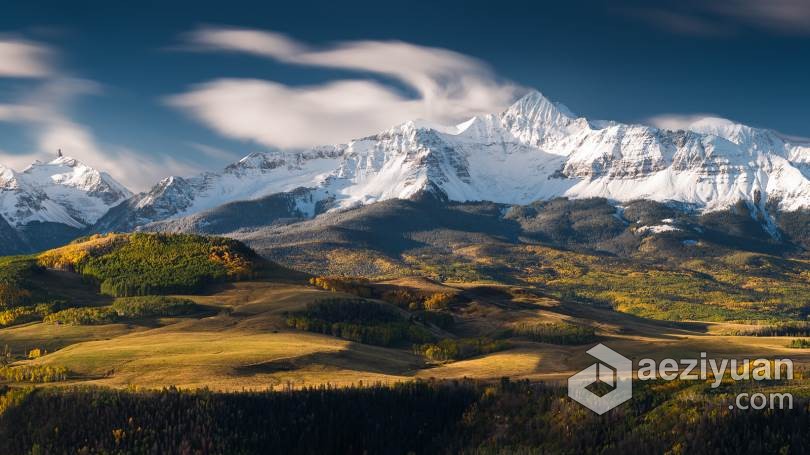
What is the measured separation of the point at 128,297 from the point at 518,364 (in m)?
78.4

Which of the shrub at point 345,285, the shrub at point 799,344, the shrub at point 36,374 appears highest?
the shrub at point 345,285

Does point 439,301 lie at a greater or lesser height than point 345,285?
lesser

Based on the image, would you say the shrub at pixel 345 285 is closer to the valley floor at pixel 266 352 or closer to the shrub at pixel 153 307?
the valley floor at pixel 266 352

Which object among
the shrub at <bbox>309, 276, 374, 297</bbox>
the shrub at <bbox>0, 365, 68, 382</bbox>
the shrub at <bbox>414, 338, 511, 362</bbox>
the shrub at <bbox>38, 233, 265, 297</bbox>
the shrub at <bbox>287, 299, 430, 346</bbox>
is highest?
the shrub at <bbox>38, 233, 265, 297</bbox>

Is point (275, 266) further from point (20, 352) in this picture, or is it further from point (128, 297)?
point (20, 352)

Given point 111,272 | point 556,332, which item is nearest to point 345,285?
point 111,272

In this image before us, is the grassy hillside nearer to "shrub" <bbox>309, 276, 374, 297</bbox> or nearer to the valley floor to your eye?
"shrub" <bbox>309, 276, 374, 297</bbox>

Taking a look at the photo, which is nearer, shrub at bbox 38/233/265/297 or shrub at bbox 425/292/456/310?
shrub at bbox 38/233/265/297

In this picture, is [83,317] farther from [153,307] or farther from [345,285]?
[345,285]

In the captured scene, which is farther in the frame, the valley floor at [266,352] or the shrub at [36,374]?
the valley floor at [266,352]

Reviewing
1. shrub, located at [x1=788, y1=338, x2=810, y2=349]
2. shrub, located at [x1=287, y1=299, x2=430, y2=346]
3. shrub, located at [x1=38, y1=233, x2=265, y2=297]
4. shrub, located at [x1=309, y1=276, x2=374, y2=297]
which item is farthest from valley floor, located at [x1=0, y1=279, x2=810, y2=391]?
shrub, located at [x1=309, y1=276, x2=374, y2=297]

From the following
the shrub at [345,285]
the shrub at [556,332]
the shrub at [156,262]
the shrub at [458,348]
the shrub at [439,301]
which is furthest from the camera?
the shrub at [345,285]

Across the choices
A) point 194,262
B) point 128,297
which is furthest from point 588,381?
point 194,262

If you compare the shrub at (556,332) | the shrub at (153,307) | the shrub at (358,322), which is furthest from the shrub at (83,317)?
the shrub at (556,332)
